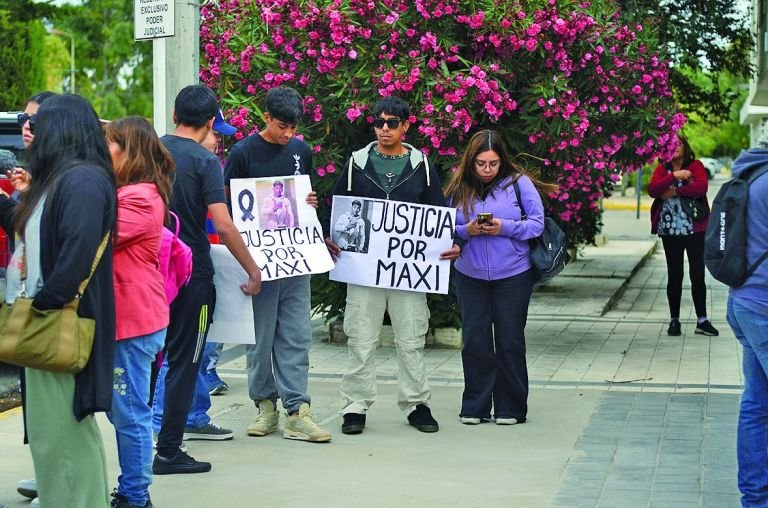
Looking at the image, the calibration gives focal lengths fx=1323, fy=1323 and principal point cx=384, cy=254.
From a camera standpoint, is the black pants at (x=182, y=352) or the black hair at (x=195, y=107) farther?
the black hair at (x=195, y=107)

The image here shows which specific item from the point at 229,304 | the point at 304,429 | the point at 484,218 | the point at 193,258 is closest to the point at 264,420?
the point at 304,429

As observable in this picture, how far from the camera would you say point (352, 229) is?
7797 mm

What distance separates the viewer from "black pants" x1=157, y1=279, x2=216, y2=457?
6406mm

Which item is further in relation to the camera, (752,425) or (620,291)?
(620,291)

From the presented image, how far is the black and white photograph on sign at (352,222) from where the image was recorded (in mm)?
7738

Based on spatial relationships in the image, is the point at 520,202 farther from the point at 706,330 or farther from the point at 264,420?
the point at 706,330

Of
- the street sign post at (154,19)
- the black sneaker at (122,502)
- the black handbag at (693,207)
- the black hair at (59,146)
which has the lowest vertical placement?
the black sneaker at (122,502)

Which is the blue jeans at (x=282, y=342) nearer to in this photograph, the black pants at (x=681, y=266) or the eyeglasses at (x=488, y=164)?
the eyeglasses at (x=488, y=164)

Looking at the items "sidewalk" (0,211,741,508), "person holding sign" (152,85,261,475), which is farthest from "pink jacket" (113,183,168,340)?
"sidewalk" (0,211,741,508)

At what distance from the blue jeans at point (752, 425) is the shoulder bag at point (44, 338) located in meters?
2.80

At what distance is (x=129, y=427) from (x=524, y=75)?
593 centimetres

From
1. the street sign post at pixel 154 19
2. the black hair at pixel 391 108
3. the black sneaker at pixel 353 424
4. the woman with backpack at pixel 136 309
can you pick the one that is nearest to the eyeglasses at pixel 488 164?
the black hair at pixel 391 108

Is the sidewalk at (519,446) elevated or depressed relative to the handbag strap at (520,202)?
depressed

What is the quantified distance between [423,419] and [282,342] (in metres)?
0.97
